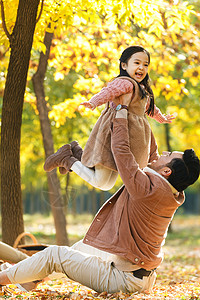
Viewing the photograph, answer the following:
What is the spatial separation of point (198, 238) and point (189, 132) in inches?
159

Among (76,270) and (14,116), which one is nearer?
(76,270)

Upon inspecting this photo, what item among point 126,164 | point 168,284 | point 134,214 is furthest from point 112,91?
point 168,284

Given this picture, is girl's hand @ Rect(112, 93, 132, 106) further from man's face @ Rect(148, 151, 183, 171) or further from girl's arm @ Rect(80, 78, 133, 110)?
man's face @ Rect(148, 151, 183, 171)

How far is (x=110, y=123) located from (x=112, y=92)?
0.89 ft

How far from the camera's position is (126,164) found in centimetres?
376

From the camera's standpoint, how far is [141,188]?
147 inches

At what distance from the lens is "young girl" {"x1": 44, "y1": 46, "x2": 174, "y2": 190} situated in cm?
411

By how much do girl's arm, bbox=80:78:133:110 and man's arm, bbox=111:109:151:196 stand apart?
0.27m

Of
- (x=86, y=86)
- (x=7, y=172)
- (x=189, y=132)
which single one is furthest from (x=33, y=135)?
(x=7, y=172)

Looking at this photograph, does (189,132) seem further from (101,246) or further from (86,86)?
(101,246)

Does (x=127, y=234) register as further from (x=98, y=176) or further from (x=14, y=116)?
(x=14, y=116)

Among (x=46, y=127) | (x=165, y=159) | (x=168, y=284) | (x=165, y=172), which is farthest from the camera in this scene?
(x=46, y=127)

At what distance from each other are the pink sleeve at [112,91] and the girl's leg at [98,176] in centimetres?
61

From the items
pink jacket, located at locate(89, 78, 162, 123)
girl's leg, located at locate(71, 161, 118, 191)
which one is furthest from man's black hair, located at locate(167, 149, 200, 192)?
pink jacket, located at locate(89, 78, 162, 123)
